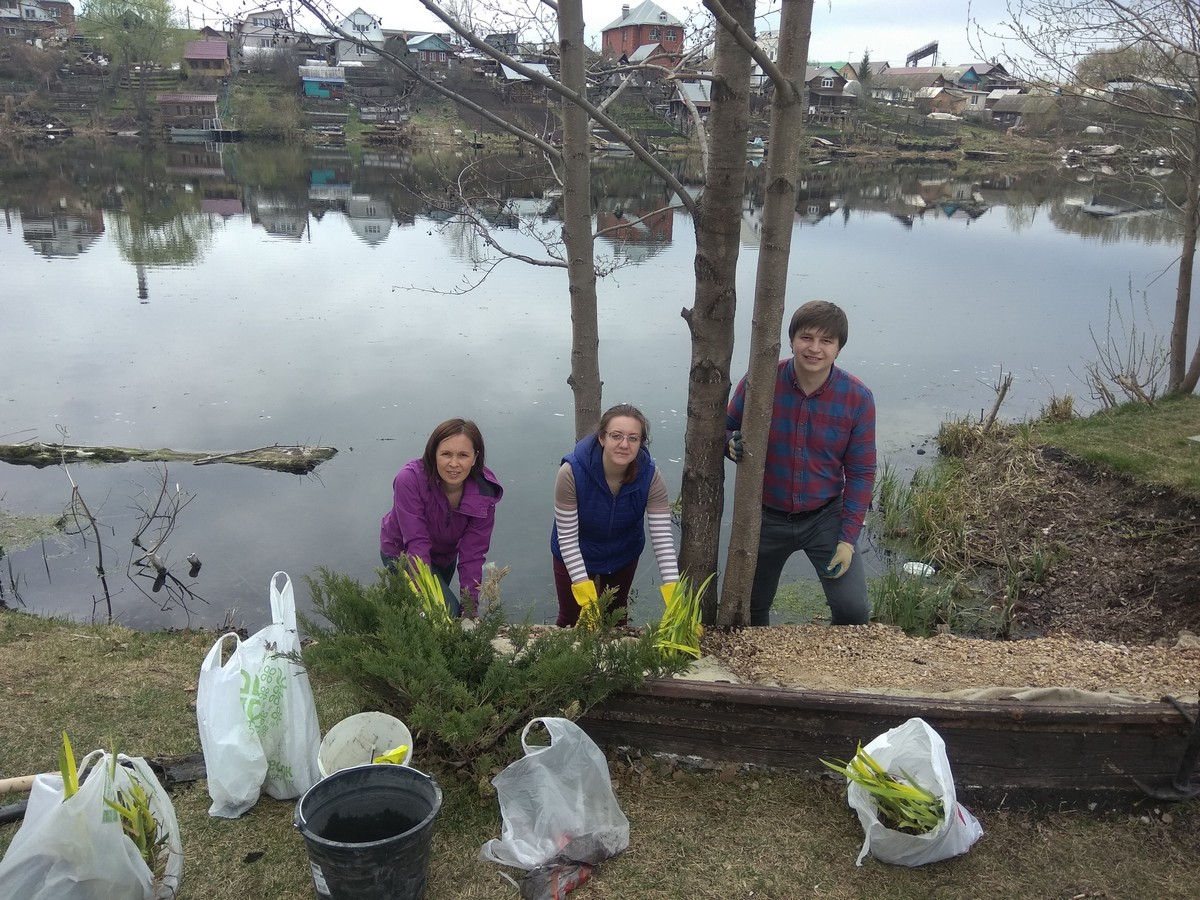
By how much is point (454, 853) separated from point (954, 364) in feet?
37.8

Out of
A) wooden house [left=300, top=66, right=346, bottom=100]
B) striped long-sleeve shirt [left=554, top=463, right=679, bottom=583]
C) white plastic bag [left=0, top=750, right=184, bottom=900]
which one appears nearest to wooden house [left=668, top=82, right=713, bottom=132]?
striped long-sleeve shirt [left=554, top=463, right=679, bottom=583]

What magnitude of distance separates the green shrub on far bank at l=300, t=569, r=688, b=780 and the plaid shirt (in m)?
1.15

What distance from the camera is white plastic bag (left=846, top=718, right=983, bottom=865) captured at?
2.47m

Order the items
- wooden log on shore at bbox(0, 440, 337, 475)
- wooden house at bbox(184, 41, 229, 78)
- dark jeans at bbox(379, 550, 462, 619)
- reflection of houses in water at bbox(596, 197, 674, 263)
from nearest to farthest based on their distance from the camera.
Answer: dark jeans at bbox(379, 550, 462, 619)
wooden log on shore at bbox(0, 440, 337, 475)
reflection of houses in water at bbox(596, 197, 674, 263)
wooden house at bbox(184, 41, 229, 78)

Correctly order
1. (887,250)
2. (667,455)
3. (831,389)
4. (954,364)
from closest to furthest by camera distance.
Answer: (831,389) → (667,455) → (954,364) → (887,250)

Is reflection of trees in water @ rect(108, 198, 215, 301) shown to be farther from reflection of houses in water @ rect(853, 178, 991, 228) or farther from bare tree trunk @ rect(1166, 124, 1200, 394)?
reflection of houses in water @ rect(853, 178, 991, 228)

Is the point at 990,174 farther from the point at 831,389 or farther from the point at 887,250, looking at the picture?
the point at 831,389

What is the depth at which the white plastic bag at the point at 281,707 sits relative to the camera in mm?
2736

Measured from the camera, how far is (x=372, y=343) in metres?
12.5

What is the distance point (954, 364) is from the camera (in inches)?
488

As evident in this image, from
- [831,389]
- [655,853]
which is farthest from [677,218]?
[655,853]

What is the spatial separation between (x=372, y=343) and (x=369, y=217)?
11.9 metres

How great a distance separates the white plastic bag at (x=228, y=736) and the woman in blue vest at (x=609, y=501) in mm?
1305

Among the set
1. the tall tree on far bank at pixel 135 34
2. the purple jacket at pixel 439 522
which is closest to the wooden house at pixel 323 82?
the tall tree on far bank at pixel 135 34
